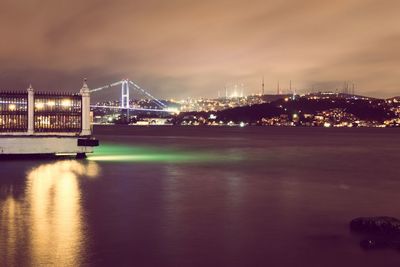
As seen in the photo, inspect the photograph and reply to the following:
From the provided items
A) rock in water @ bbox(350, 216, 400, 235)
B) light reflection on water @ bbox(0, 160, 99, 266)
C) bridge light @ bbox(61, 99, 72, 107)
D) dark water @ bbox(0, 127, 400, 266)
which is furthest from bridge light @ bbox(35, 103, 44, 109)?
rock in water @ bbox(350, 216, 400, 235)

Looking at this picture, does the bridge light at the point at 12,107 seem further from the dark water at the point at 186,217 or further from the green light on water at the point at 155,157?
the dark water at the point at 186,217

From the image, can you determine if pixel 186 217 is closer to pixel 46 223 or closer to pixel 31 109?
pixel 46 223

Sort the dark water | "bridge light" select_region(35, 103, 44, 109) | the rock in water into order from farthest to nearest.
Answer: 1. "bridge light" select_region(35, 103, 44, 109)
2. the rock in water
3. the dark water

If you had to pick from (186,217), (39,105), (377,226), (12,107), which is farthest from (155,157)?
(377,226)

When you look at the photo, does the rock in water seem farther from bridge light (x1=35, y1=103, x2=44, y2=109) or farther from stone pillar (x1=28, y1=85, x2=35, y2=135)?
bridge light (x1=35, y1=103, x2=44, y2=109)

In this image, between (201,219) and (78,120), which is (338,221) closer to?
(201,219)

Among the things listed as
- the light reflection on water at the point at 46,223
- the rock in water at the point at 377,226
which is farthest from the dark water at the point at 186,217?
the rock in water at the point at 377,226

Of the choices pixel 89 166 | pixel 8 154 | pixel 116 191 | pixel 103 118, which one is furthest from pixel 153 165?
pixel 103 118

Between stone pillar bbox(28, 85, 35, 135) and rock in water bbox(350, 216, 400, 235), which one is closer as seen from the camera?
rock in water bbox(350, 216, 400, 235)
